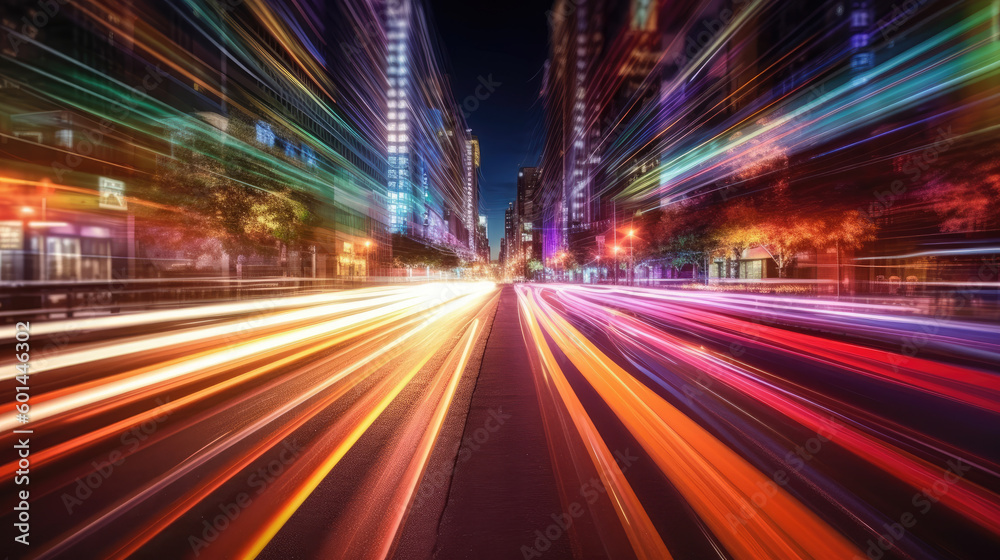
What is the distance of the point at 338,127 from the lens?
69.1 m

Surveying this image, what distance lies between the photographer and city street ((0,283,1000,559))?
9.46 feet

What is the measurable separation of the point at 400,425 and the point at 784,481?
13.0 feet

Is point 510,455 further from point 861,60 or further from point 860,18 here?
point 860,18

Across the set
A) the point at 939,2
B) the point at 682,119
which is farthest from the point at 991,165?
the point at 682,119

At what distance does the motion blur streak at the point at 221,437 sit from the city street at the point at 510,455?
3 centimetres

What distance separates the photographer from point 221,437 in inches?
187

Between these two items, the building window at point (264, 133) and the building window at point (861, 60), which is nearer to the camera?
the building window at point (264, 133)

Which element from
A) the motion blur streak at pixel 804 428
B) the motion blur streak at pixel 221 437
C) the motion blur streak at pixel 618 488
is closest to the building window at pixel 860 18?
the motion blur streak at pixel 804 428

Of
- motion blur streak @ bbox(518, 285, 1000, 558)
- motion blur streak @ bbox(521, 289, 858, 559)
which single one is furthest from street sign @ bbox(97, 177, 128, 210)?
motion blur streak @ bbox(521, 289, 858, 559)

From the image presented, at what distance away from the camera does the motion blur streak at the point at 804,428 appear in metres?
3.04

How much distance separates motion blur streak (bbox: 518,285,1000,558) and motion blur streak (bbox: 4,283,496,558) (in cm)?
221

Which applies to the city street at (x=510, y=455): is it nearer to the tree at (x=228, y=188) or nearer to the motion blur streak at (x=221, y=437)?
the motion blur streak at (x=221, y=437)

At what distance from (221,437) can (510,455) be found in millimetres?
3261

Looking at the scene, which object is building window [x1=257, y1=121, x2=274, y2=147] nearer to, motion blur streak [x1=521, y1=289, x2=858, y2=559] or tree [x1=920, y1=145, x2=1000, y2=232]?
motion blur streak [x1=521, y1=289, x2=858, y2=559]
